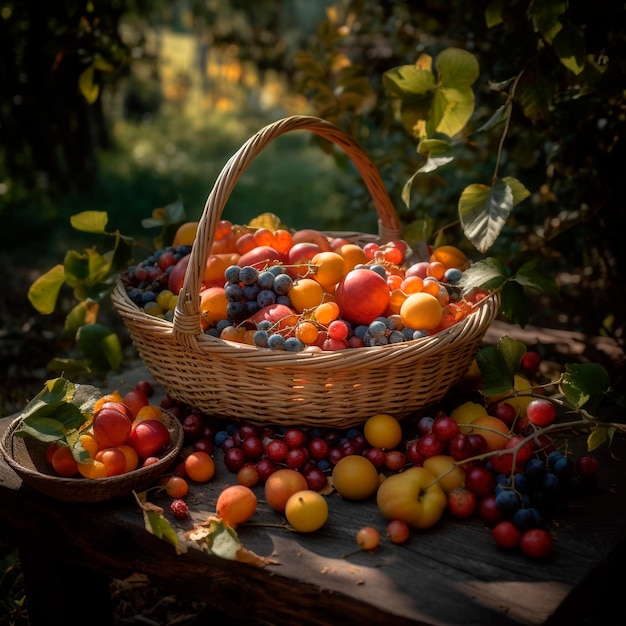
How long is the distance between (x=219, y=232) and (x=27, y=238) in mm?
3159

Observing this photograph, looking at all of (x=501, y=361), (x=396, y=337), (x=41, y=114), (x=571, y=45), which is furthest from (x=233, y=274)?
(x=41, y=114)

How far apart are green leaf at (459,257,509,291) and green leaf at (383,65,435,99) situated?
0.60 metres

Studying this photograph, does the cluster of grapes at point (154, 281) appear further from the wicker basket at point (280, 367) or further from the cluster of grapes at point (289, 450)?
the cluster of grapes at point (289, 450)

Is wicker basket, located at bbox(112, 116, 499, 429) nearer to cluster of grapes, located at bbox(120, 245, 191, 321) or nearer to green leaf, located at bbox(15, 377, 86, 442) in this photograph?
cluster of grapes, located at bbox(120, 245, 191, 321)

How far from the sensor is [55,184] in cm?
530

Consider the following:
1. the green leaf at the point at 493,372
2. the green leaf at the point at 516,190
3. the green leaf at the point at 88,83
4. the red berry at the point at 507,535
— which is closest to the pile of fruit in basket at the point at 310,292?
the green leaf at the point at 493,372

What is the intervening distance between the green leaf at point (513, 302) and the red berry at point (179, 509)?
0.84 metres

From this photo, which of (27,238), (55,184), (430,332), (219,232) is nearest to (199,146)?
(55,184)

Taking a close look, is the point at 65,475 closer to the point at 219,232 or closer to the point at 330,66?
the point at 219,232

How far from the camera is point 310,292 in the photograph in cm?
158

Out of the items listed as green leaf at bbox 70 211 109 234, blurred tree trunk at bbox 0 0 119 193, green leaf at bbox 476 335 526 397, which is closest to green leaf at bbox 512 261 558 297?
green leaf at bbox 476 335 526 397

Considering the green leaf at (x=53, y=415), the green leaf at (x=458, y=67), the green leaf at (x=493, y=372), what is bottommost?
the green leaf at (x=53, y=415)

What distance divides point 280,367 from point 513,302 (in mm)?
596

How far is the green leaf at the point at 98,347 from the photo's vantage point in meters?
1.93
